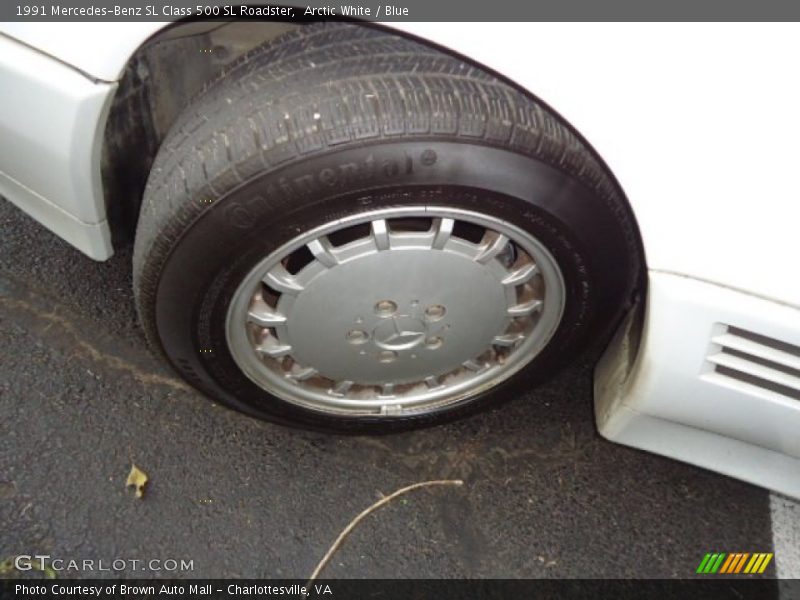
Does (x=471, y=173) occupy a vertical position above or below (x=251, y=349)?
above

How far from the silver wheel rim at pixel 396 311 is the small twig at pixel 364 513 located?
0.18 metres

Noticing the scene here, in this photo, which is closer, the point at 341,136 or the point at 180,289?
the point at 341,136

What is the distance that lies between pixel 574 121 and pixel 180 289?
2.30 feet

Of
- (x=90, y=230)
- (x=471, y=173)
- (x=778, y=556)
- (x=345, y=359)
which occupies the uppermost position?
(x=471, y=173)

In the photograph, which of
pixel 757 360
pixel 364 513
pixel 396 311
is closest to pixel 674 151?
pixel 757 360

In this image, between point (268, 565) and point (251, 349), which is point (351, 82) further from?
point (268, 565)

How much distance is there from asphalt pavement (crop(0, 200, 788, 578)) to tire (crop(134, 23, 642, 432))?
1.26ft

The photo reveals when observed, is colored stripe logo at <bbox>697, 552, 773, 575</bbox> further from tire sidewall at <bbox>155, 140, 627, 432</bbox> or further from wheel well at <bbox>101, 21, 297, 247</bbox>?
wheel well at <bbox>101, 21, 297, 247</bbox>

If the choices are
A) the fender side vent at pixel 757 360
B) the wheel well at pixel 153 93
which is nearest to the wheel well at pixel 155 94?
the wheel well at pixel 153 93

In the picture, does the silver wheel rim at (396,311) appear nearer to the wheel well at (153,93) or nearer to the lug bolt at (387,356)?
the lug bolt at (387,356)

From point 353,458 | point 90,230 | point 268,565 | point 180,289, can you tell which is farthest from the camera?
point 353,458

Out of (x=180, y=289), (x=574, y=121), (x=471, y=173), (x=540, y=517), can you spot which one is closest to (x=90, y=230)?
(x=180, y=289)

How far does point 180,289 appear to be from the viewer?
1319 mm

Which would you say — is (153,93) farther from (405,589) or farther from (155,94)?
(405,589)
